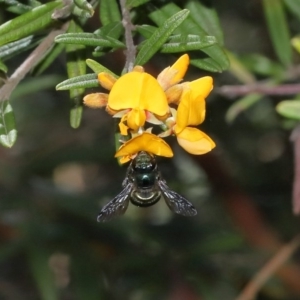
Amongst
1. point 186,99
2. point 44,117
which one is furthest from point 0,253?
point 186,99

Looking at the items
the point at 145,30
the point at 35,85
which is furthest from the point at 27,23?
the point at 35,85

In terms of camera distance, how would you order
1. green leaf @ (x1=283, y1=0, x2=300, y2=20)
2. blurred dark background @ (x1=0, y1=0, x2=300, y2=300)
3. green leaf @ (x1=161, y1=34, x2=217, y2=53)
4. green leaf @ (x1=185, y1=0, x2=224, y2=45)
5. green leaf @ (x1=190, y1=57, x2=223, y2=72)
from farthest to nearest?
blurred dark background @ (x1=0, y1=0, x2=300, y2=300) < green leaf @ (x1=283, y1=0, x2=300, y2=20) < green leaf @ (x1=185, y1=0, x2=224, y2=45) < green leaf @ (x1=190, y1=57, x2=223, y2=72) < green leaf @ (x1=161, y1=34, x2=217, y2=53)

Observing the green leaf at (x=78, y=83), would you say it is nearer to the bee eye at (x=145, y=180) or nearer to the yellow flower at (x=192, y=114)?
the yellow flower at (x=192, y=114)

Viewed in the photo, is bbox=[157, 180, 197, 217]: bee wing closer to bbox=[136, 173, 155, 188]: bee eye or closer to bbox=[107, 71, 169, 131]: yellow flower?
bbox=[136, 173, 155, 188]: bee eye

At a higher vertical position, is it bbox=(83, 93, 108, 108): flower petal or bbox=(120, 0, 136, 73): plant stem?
bbox=(120, 0, 136, 73): plant stem

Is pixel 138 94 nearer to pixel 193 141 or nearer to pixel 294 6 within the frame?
pixel 193 141

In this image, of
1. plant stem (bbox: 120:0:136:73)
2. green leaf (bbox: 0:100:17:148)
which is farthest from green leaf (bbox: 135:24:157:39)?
green leaf (bbox: 0:100:17:148)
